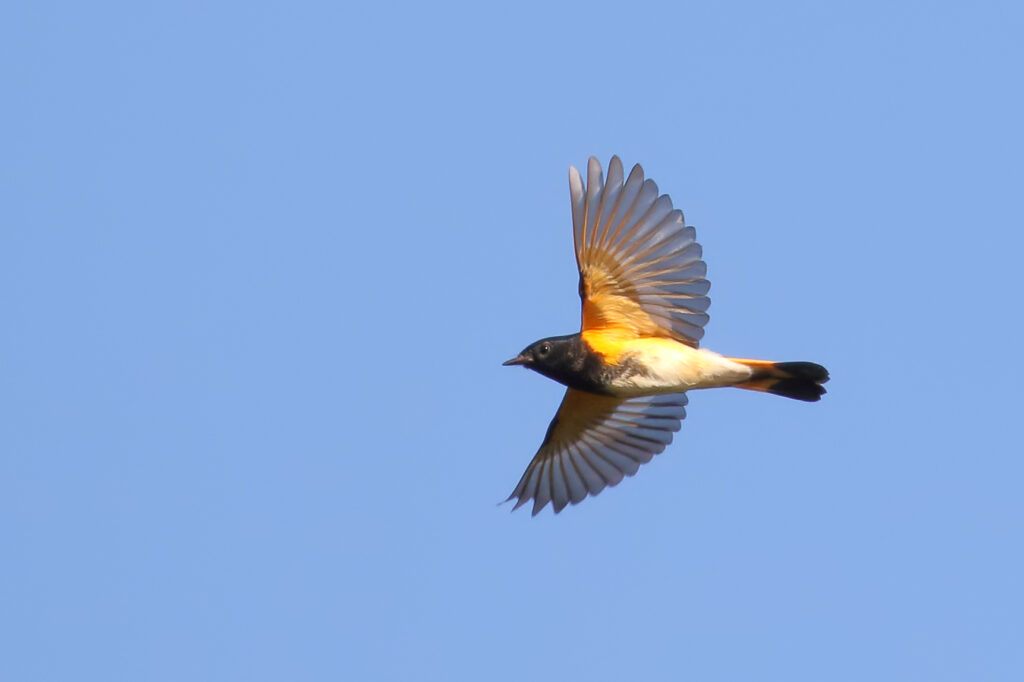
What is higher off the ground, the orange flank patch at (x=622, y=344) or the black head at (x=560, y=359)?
the orange flank patch at (x=622, y=344)

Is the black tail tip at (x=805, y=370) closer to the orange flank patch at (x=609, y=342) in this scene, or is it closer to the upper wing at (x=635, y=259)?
the upper wing at (x=635, y=259)

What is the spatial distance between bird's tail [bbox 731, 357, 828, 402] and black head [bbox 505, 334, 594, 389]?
3.78 ft

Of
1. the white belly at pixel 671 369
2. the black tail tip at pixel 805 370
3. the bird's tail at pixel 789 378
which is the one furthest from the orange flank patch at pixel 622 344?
the black tail tip at pixel 805 370

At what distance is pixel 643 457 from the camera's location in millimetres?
13172

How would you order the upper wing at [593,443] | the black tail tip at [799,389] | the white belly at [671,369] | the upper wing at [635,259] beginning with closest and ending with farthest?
the upper wing at [635,259] → the white belly at [671,369] → the black tail tip at [799,389] → the upper wing at [593,443]

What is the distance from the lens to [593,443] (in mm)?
13438

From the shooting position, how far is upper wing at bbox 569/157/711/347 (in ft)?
38.4

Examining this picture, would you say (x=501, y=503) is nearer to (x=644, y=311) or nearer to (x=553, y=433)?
(x=553, y=433)

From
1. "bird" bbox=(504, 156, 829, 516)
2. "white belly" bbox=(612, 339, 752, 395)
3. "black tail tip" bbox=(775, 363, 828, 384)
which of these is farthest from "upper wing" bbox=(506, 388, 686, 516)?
"black tail tip" bbox=(775, 363, 828, 384)

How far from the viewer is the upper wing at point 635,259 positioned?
1170cm

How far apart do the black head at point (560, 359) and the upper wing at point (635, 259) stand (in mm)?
360

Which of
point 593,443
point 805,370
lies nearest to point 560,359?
point 593,443

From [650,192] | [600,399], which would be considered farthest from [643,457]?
[650,192]

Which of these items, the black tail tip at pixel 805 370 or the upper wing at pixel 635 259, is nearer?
the upper wing at pixel 635 259
